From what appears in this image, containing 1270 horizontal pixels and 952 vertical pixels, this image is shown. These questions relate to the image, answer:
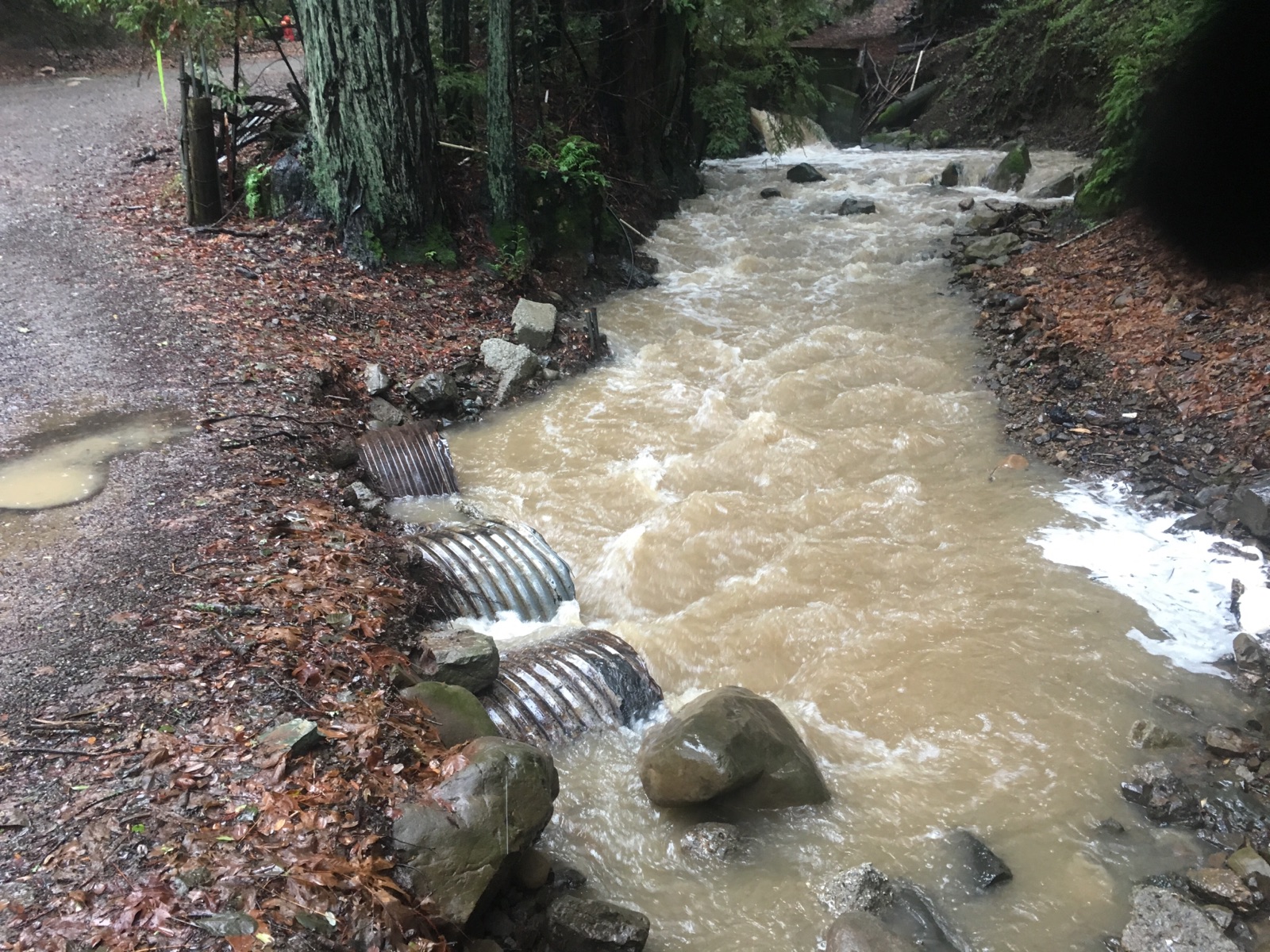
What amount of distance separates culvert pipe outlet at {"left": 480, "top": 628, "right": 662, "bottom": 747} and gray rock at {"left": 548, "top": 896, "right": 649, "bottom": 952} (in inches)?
38.2

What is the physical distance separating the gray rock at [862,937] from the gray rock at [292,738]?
2.22 m

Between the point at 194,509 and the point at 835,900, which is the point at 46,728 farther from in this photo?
the point at 835,900

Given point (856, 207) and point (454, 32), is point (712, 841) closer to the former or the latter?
point (454, 32)

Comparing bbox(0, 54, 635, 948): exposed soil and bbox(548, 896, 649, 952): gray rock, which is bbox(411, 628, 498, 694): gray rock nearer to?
bbox(0, 54, 635, 948): exposed soil

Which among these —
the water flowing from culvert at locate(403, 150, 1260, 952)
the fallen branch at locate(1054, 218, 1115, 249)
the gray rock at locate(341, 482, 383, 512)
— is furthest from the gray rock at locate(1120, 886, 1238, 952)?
the fallen branch at locate(1054, 218, 1115, 249)

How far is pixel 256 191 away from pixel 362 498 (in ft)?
17.9

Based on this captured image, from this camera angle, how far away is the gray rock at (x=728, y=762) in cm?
376

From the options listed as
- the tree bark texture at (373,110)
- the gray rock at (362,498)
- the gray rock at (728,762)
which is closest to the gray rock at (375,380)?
the gray rock at (362,498)

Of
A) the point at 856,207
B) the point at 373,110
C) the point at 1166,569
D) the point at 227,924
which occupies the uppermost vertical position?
the point at 373,110

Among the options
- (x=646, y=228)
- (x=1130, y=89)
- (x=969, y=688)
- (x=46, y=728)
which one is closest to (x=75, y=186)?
(x=646, y=228)

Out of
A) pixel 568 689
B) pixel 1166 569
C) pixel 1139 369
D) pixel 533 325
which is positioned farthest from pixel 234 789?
pixel 1139 369

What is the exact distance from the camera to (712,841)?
12.2 feet

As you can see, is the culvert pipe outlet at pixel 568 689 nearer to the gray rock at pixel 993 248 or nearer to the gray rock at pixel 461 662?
the gray rock at pixel 461 662

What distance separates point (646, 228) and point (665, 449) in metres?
6.63
